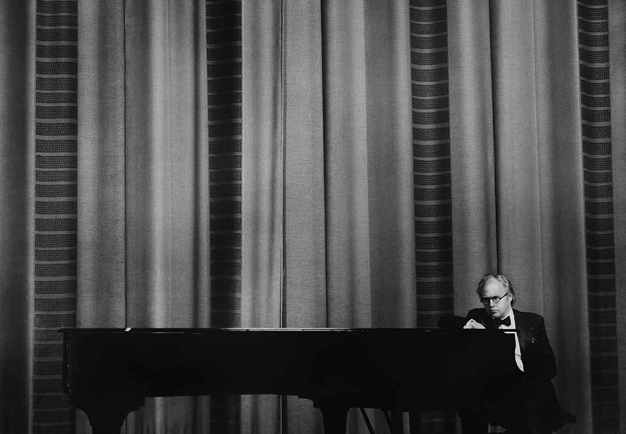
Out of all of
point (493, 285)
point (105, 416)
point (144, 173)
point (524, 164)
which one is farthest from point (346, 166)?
point (105, 416)

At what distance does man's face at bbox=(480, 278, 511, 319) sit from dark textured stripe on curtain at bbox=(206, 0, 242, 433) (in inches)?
58.9

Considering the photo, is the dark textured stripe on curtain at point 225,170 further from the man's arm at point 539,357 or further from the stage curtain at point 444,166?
the man's arm at point 539,357

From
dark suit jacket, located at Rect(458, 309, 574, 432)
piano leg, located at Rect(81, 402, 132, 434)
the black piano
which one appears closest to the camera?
the black piano

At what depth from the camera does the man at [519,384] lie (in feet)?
11.3

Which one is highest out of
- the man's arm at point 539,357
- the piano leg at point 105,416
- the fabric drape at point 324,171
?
the fabric drape at point 324,171

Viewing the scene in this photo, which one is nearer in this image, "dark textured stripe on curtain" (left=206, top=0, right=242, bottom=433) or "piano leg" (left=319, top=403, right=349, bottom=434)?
"piano leg" (left=319, top=403, right=349, bottom=434)

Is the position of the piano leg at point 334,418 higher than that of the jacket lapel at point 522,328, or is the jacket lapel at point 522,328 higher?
the jacket lapel at point 522,328

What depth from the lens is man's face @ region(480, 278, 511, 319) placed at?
395 centimetres

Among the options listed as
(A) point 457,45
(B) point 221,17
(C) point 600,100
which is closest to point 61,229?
(B) point 221,17

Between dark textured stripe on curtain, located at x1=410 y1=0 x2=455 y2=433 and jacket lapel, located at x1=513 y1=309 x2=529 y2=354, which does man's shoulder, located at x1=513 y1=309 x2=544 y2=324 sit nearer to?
jacket lapel, located at x1=513 y1=309 x2=529 y2=354

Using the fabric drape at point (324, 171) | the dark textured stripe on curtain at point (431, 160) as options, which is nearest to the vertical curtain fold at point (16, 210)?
the fabric drape at point (324, 171)

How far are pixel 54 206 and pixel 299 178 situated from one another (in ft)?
4.68

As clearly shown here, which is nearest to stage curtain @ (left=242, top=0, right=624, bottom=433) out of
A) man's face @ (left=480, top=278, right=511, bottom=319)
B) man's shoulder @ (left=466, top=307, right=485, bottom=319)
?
man's shoulder @ (left=466, top=307, right=485, bottom=319)

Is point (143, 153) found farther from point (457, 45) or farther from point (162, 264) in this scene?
point (457, 45)
